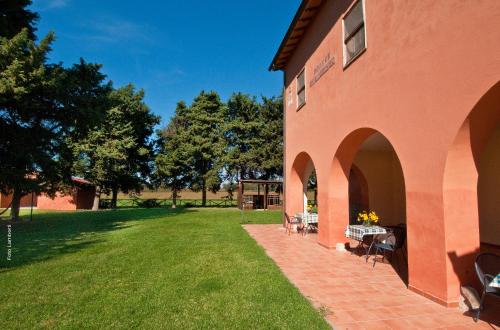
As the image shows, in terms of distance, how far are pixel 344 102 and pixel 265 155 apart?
2458 cm

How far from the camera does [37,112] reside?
13.4 meters

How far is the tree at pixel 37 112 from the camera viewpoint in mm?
11234

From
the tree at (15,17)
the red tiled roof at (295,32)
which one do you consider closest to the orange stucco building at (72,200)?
the tree at (15,17)

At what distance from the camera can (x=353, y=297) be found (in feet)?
15.4

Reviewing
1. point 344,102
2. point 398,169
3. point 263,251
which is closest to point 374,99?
point 344,102

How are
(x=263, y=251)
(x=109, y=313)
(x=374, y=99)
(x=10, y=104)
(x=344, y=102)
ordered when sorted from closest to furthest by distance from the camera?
(x=109, y=313) → (x=374, y=99) → (x=344, y=102) → (x=263, y=251) → (x=10, y=104)

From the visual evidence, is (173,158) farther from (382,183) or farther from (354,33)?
(354,33)

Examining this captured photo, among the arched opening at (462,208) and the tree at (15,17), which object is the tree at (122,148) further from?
the arched opening at (462,208)

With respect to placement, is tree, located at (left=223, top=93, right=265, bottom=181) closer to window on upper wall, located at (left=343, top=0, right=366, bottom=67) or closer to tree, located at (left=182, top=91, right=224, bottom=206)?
tree, located at (left=182, top=91, right=224, bottom=206)

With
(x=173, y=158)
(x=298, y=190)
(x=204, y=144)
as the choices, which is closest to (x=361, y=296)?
(x=298, y=190)

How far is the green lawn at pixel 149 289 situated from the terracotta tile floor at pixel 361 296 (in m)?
0.34

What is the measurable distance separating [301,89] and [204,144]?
21.4m

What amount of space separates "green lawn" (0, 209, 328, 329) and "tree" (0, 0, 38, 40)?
10270mm

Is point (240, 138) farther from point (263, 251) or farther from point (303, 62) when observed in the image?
point (263, 251)
